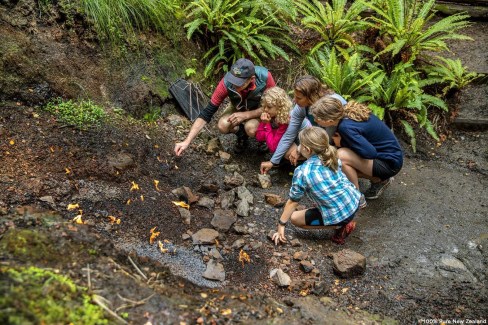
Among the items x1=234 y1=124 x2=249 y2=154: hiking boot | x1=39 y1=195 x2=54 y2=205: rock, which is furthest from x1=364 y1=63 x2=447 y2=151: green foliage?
x1=39 y1=195 x2=54 y2=205: rock

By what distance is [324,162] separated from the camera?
4.47m

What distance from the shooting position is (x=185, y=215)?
482 centimetres

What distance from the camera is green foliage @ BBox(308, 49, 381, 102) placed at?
710 cm

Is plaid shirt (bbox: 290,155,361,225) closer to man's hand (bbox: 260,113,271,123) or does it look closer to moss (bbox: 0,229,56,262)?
man's hand (bbox: 260,113,271,123)

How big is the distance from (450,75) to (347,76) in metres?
2.02

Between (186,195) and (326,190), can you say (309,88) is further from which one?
(186,195)

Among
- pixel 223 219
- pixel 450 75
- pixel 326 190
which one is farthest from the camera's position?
pixel 450 75

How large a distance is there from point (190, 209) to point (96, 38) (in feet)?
10.4

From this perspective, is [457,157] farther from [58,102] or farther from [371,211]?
[58,102]

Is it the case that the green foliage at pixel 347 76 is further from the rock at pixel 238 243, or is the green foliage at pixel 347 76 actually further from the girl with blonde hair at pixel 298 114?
the rock at pixel 238 243

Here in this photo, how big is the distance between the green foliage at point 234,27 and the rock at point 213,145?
1346 millimetres

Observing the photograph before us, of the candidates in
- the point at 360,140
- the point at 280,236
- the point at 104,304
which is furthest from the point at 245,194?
the point at 104,304

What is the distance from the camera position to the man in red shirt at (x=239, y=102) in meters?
5.48

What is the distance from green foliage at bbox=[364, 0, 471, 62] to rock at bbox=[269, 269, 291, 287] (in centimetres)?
476
